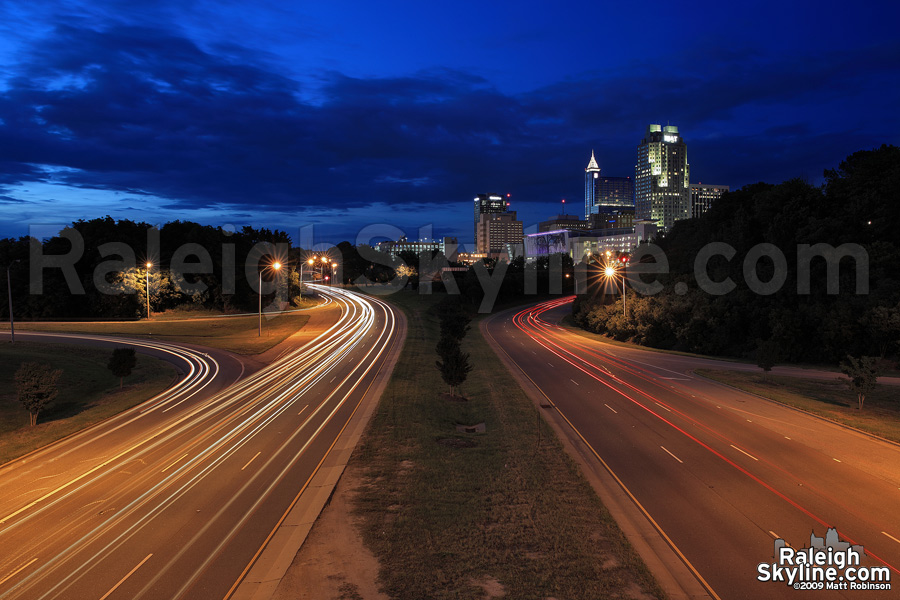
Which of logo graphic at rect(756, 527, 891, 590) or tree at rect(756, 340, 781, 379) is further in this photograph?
tree at rect(756, 340, 781, 379)

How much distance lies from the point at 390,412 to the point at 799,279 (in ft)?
153

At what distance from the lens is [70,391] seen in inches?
1250

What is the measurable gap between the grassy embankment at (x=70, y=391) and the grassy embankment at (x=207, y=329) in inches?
401

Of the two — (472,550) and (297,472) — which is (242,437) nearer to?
(297,472)

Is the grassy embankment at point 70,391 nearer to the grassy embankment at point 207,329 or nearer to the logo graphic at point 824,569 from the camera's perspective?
the grassy embankment at point 207,329

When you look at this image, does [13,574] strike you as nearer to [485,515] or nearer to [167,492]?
[167,492]

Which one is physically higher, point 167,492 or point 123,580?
point 123,580

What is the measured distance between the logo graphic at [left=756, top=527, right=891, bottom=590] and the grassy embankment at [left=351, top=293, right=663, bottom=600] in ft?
10.1

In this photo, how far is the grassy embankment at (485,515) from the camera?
10789mm

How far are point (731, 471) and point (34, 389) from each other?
29811 mm

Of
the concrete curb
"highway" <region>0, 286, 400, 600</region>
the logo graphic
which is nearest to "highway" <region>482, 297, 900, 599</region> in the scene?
the logo graphic

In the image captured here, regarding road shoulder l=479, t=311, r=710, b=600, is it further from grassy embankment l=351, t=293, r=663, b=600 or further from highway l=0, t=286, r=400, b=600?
highway l=0, t=286, r=400, b=600

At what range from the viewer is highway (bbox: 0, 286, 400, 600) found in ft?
37.4

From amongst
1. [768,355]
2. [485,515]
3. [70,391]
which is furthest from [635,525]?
[70,391]
